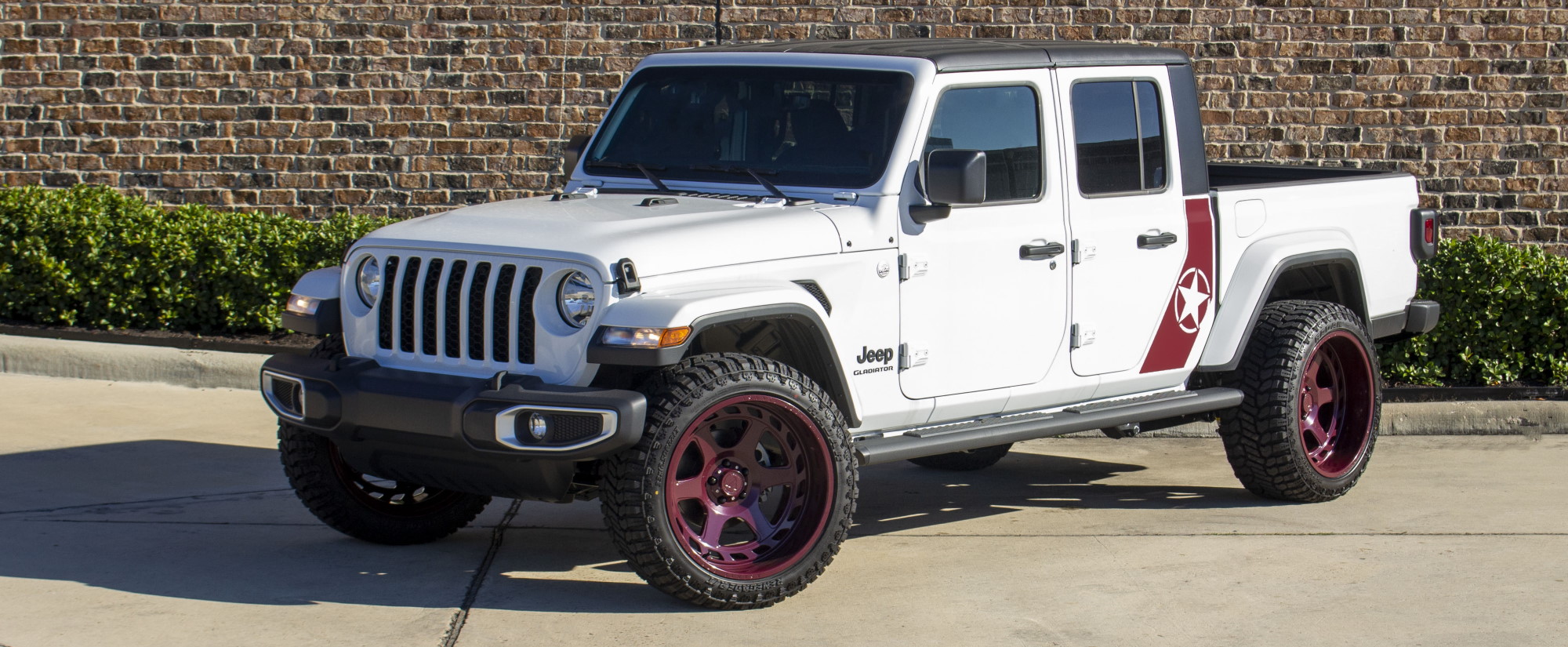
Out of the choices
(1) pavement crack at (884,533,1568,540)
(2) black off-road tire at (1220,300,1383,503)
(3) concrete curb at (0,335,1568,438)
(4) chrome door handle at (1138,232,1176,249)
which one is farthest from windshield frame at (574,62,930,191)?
(3) concrete curb at (0,335,1568,438)

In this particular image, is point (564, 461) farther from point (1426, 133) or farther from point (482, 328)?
point (1426, 133)

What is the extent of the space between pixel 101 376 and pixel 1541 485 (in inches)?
286

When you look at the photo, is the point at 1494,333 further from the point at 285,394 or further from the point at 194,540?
the point at 194,540

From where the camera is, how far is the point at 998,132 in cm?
633

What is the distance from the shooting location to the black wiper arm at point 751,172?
19.9ft

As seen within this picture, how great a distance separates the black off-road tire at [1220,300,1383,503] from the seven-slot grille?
3.16 metres

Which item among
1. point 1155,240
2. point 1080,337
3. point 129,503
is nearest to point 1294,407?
point 1155,240

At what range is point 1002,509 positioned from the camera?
720 cm

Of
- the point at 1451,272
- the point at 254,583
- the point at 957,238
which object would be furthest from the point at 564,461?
the point at 1451,272

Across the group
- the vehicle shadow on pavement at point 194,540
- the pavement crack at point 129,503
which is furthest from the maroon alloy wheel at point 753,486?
the pavement crack at point 129,503

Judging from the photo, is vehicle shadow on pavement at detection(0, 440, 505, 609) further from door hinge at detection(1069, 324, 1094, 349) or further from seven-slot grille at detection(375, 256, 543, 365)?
door hinge at detection(1069, 324, 1094, 349)

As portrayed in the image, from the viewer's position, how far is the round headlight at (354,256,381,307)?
5.73 metres

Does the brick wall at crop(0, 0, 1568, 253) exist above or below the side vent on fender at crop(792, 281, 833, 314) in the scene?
above

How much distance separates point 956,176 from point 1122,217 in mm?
1103
